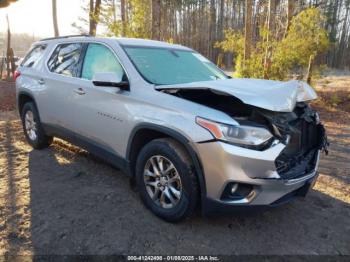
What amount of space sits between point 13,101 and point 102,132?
9.27 metres

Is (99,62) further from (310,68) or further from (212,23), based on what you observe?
(212,23)

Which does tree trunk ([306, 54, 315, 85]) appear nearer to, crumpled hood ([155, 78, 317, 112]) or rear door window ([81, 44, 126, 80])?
crumpled hood ([155, 78, 317, 112])

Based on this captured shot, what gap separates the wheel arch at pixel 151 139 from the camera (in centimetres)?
306

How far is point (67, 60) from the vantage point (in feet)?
15.9

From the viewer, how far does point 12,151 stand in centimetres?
577

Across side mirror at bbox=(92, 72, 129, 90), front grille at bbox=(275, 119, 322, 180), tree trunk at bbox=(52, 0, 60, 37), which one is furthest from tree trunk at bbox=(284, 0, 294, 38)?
tree trunk at bbox=(52, 0, 60, 37)

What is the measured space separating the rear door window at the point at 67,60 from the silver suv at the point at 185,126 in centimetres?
3

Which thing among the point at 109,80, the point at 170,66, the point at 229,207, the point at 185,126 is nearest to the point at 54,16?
the point at 170,66

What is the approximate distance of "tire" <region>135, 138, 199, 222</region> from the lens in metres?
3.15

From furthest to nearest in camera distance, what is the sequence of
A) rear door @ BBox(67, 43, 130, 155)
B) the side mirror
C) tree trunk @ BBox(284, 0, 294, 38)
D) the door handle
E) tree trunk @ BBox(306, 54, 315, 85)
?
1. tree trunk @ BBox(284, 0, 294, 38)
2. tree trunk @ BBox(306, 54, 315, 85)
3. the door handle
4. rear door @ BBox(67, 43, 130, 155)
5. the side mirror

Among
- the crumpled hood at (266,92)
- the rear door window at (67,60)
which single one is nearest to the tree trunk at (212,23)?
the rear door window at (67,60)

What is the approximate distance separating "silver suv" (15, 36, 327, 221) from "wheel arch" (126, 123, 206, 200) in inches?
0.4

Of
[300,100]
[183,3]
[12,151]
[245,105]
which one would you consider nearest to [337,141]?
[300,100]

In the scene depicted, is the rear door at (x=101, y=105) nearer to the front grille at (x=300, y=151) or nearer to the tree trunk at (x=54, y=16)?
the front grille at (x=300, y=151)
